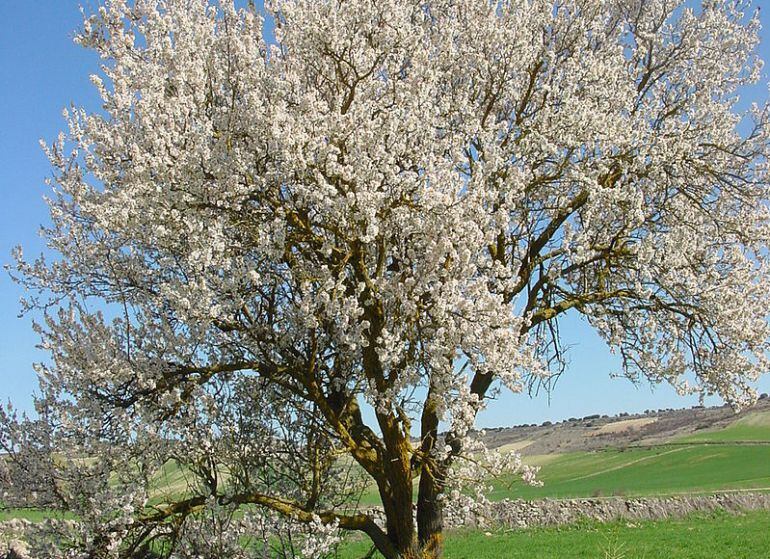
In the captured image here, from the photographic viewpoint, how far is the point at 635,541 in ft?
73.7

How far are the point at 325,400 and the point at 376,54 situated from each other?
5360 mm

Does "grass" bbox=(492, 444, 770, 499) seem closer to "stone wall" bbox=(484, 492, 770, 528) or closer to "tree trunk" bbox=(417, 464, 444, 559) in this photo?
"stone wall" bbox=(484, 492, 770, 528)

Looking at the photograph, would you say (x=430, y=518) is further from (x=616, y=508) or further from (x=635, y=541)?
(x=616, y=508)

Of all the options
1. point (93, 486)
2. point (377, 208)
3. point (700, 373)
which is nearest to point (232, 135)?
point (377, 208)

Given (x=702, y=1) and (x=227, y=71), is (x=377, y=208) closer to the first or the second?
(x=227, y=71)

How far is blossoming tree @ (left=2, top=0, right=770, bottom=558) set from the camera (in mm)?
8727

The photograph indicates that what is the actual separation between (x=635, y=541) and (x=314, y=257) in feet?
60.6

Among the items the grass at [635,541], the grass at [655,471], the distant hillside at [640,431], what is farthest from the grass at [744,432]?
the grass at [635,541]

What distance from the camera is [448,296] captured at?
28.5 ft

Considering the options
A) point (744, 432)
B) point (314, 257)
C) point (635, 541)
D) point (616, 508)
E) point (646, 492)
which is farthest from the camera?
point (744, 432)

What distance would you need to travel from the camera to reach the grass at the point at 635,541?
19211mm

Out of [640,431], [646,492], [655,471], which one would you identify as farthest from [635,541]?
[640,431]

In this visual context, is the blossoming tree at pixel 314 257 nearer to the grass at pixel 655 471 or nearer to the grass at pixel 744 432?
the grass at pixel 655 471

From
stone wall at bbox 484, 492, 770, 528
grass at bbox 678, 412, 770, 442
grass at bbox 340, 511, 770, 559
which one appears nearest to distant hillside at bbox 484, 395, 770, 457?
grass at bbox 678, 412, 770, 442
